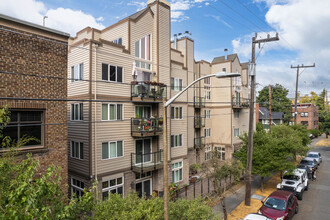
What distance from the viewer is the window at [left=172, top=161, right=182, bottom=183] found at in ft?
65.3

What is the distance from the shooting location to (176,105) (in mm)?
20266

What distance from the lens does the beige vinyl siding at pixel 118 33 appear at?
16422 millimetres

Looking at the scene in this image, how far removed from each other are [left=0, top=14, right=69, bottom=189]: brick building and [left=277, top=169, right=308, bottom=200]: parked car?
16.7 m

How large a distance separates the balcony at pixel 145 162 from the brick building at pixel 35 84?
6.66 m

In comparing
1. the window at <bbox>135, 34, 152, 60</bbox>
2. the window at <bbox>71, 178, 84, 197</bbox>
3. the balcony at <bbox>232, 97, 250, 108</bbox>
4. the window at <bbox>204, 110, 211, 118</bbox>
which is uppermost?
the window at <bbox>135, 34, 152, 60</bbox>

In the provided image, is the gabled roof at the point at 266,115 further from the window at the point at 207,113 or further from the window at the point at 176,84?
the window at the point at 176,84

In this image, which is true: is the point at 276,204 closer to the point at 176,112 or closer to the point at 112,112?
the point at 176,112

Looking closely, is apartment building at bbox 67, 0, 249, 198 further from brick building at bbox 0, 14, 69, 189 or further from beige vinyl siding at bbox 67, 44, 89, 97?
brick building at bbox 0, 14, 69, 189

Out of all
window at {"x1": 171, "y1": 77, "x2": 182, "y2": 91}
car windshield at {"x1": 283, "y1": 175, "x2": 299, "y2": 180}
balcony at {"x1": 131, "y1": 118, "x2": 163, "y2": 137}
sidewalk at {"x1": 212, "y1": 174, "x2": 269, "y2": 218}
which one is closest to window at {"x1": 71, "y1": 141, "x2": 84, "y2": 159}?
balcony at {"x1": 131, "y1": 118, "x2": 163, "y2": 137}

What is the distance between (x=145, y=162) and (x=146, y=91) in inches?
216

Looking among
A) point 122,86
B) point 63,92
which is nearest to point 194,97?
point 122,86

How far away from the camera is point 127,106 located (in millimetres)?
16188

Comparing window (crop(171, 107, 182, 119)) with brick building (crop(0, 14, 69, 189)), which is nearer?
brick building (crop(0, 14, 69, 189))

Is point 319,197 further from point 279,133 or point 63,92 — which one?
point 63,92
